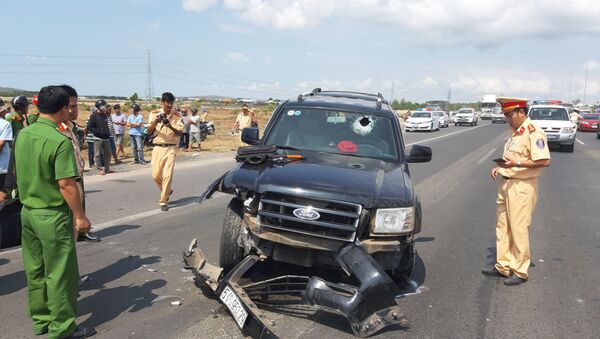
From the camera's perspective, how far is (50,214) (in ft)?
11.8

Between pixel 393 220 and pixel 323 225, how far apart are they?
1.92 feet

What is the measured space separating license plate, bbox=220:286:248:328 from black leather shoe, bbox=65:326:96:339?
3.20ft

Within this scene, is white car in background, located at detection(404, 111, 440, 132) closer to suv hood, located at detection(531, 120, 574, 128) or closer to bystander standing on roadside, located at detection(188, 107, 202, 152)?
suv hood, located at detection(531, 120, 574, 128)

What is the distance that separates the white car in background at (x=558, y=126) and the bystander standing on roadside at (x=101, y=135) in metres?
16.2

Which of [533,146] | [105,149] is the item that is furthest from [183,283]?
[105,149]

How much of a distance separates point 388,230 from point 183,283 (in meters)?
2.11

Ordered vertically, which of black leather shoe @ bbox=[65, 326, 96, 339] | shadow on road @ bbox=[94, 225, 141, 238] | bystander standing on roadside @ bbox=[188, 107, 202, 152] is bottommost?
shadow on road @ bbox=[94, 225, 141, 238]

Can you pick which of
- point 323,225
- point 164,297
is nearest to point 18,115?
point 164,297

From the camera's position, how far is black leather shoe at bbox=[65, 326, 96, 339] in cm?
372

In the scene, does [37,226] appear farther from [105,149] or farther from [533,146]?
[105,149]

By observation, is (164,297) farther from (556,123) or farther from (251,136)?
(556,123)

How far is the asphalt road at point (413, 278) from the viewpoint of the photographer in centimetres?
407

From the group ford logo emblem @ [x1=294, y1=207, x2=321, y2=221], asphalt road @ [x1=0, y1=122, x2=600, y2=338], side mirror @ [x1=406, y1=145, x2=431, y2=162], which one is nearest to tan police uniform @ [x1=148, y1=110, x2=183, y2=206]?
asphalt road @ [x1=0, y1=122, x2=600, y2=338]

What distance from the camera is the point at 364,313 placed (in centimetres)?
372
